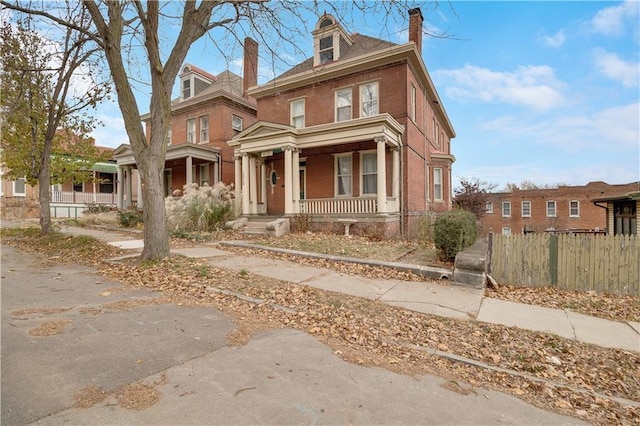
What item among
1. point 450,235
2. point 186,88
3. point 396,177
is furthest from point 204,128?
point 450,235

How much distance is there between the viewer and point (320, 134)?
13.9 m

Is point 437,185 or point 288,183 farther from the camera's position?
point 437,185

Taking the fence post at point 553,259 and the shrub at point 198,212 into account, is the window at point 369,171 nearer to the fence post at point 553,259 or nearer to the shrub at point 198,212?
the shrub at point 198,212

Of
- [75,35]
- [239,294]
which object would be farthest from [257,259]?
[75,35]

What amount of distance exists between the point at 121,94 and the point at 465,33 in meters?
7.54

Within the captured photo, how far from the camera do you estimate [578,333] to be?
4500 millimetres

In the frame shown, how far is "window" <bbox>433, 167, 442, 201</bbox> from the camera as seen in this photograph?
1953 cm

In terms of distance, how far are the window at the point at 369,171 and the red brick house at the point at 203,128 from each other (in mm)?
9205

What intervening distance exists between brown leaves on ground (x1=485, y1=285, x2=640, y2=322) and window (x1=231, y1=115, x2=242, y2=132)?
1774cm

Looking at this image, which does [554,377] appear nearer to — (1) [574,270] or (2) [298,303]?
(2) [298,303]

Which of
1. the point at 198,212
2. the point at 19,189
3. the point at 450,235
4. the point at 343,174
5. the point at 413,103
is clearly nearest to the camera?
the point at 450,235

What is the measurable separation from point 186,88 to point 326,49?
37.6 feet

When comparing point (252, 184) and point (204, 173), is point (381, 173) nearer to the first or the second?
point (252, 184)

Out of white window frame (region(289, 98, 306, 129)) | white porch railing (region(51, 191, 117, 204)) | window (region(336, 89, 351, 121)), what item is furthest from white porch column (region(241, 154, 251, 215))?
white porch railing (region(51, 191, 117, 204))
